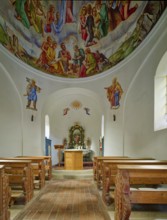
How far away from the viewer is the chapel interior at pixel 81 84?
556cm

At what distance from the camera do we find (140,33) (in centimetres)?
769

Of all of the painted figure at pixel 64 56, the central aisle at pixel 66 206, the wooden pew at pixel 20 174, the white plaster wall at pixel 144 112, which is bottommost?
the central aisle at pixel 66 206

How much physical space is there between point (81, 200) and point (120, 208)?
2.51 meters

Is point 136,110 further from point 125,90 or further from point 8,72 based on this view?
point 8,72

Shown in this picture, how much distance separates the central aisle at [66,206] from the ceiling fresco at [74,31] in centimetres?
555

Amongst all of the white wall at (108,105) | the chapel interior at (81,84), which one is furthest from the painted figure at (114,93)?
the white wall at (108,105)

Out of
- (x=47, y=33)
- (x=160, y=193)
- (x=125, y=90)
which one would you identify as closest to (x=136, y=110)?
(x=125, y=90)

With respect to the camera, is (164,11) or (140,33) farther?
(140,33)

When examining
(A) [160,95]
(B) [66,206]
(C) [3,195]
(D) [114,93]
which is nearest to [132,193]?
(C) [3,195]

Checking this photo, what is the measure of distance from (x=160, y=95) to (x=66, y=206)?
177 inches

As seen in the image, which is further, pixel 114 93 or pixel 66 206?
pixel 114 93

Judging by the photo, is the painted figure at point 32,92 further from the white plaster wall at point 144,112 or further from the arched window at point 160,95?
the arched window at point 160,95

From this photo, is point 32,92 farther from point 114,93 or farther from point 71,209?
point 71,209

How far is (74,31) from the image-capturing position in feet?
30.8
